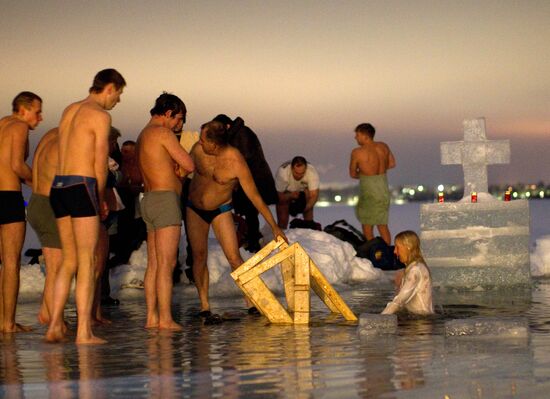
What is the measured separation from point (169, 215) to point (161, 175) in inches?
13.8

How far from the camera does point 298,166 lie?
1948cm

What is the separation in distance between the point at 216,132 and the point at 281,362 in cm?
383


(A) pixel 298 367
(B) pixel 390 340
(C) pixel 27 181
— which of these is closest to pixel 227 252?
(C) pixel 27 181

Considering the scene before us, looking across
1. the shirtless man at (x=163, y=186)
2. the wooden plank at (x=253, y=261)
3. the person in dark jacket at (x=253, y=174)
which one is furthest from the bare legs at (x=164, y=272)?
the person in dark jacket at (x=253, y=174)

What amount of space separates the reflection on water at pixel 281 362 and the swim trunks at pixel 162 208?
926 mm

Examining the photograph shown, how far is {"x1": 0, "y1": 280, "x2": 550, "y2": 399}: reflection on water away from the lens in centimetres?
708

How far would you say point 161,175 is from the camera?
11008mm

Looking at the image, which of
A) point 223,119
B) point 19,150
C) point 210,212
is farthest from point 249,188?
point 223,119

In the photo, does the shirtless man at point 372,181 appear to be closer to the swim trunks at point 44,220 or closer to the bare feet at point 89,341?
the swim trunks at point 44,220

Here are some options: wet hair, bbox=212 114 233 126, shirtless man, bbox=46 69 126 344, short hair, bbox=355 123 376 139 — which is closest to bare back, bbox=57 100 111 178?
shirtless man, bbox=46 69 126 344

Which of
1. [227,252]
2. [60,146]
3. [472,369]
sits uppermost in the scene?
[60,146]

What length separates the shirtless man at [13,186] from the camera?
10812 mm

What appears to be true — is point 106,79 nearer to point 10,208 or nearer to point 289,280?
point 10,208

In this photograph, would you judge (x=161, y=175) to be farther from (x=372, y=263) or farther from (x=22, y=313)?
(x=372, y=263)
